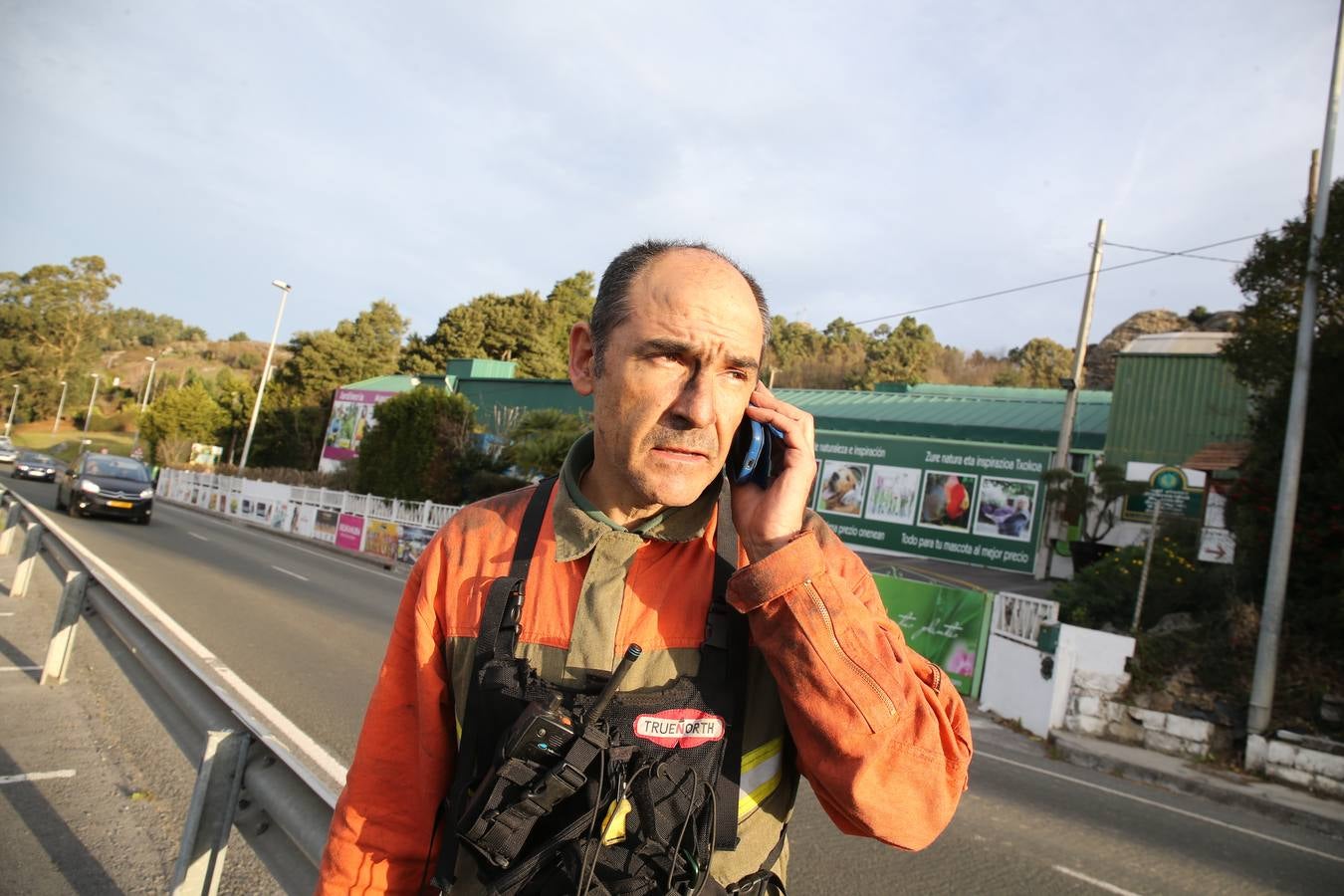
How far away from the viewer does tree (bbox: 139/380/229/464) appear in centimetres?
5690

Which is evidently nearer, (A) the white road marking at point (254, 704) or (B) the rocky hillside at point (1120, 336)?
(A) the white road marking at point (254, 704)

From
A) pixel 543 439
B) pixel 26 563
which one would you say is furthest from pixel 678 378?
pixel 543 439

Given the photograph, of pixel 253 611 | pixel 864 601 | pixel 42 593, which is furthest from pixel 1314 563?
pixel 42 593

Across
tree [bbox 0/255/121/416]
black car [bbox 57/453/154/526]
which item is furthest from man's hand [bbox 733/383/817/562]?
tree [bbox 0/255/121/416]

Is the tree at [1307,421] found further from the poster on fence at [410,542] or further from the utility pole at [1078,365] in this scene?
the poster on fence at [410,542]

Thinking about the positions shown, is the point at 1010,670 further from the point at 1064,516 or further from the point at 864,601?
the point at 1064,516

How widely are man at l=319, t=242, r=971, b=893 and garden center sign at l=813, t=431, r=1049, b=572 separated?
81.0 feet

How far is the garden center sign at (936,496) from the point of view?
27.2 metres

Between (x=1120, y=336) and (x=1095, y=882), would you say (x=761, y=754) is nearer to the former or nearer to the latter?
(x=1095, y=882)

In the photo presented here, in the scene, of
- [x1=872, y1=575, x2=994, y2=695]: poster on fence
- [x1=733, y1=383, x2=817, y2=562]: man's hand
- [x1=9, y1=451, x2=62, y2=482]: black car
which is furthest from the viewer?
[x1=9, y1=451, x2=62, y2=482]: black car

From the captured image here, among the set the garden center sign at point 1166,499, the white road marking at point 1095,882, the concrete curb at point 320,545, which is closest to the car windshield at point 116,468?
the concrete curb at point 320,545

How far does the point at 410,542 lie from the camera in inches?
876

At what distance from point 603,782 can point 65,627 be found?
6.15 meters

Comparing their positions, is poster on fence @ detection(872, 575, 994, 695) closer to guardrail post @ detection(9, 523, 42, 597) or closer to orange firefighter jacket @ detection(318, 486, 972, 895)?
guardrail post @ detection(9, 523, 42, 597)
